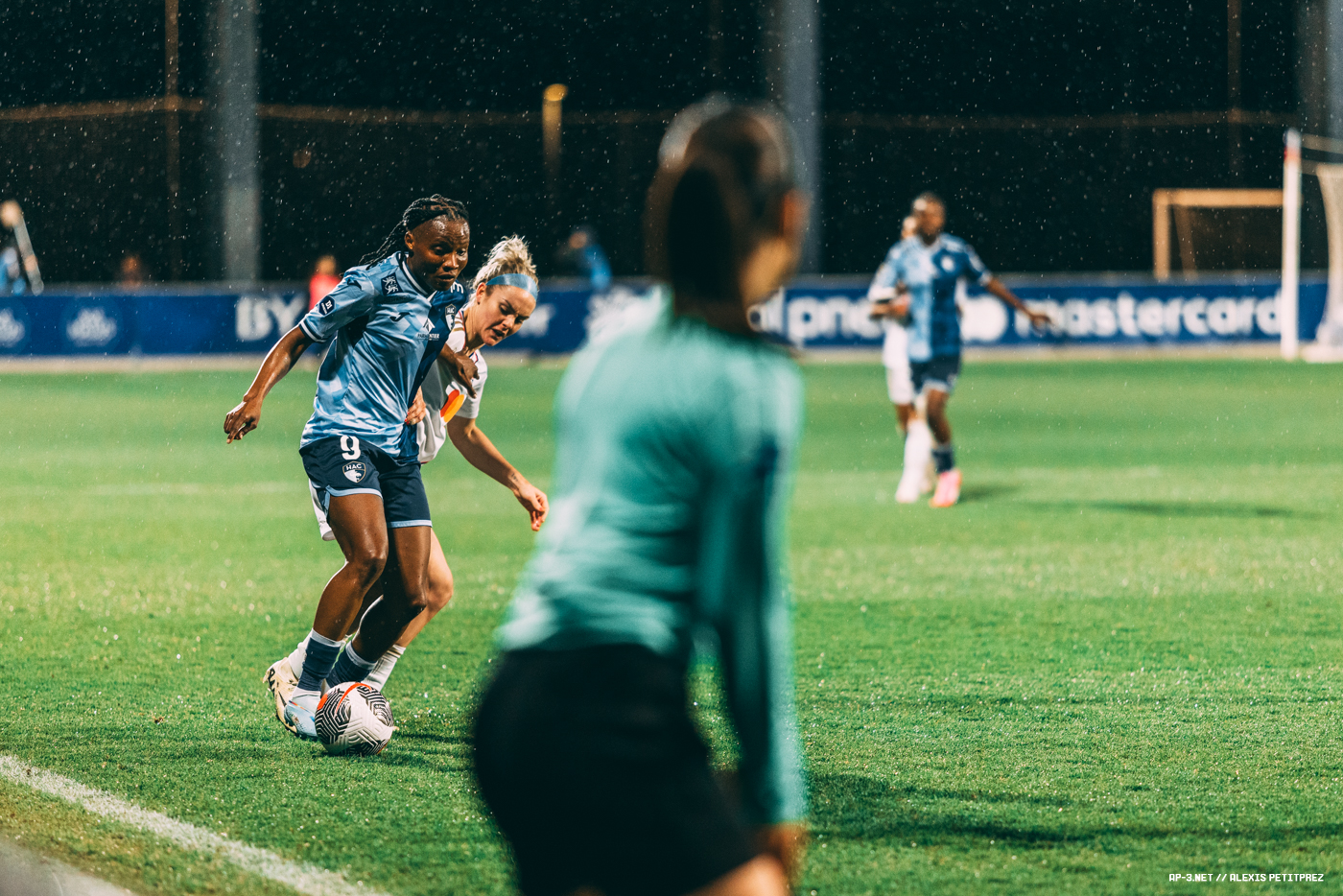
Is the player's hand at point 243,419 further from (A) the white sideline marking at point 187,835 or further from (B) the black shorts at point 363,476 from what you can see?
(A) the white sideline marking at point 187,835

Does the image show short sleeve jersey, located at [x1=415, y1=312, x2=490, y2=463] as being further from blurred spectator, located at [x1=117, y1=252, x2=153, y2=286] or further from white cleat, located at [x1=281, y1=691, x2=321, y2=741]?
blurred spectator, located at [x1=117, y1=252, x2=153, y2=286]

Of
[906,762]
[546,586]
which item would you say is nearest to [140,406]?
[906,762]

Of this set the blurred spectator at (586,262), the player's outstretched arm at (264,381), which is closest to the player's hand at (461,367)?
the player's outstretched arm at (264,381)

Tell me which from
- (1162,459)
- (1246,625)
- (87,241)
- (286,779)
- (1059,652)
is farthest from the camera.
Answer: (87,241)

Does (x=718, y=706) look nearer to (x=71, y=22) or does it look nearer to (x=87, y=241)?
(x=87, y=241)

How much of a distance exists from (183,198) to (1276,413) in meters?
21.3

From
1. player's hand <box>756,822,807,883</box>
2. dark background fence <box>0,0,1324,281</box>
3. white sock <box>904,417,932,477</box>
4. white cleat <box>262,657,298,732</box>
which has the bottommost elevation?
white sock <box>904,417,932,477</box>

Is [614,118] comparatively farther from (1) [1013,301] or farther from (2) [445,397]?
(2) [445,397]

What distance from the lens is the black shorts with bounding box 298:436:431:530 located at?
5359 millimetres

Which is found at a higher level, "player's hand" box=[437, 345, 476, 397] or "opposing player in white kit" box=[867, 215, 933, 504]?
"player's hand" box=[437, 345, 476, 397]

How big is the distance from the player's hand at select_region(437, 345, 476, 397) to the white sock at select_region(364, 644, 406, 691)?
0.94 metres

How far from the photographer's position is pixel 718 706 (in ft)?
20.5

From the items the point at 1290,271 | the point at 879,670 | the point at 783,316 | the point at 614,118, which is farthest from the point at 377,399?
the point at 614,118

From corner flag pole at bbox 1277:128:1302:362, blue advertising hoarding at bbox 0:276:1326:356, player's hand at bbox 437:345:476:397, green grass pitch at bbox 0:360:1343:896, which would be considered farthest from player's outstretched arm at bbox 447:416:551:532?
corner flag pole at bbox 1277:128:1302:362
